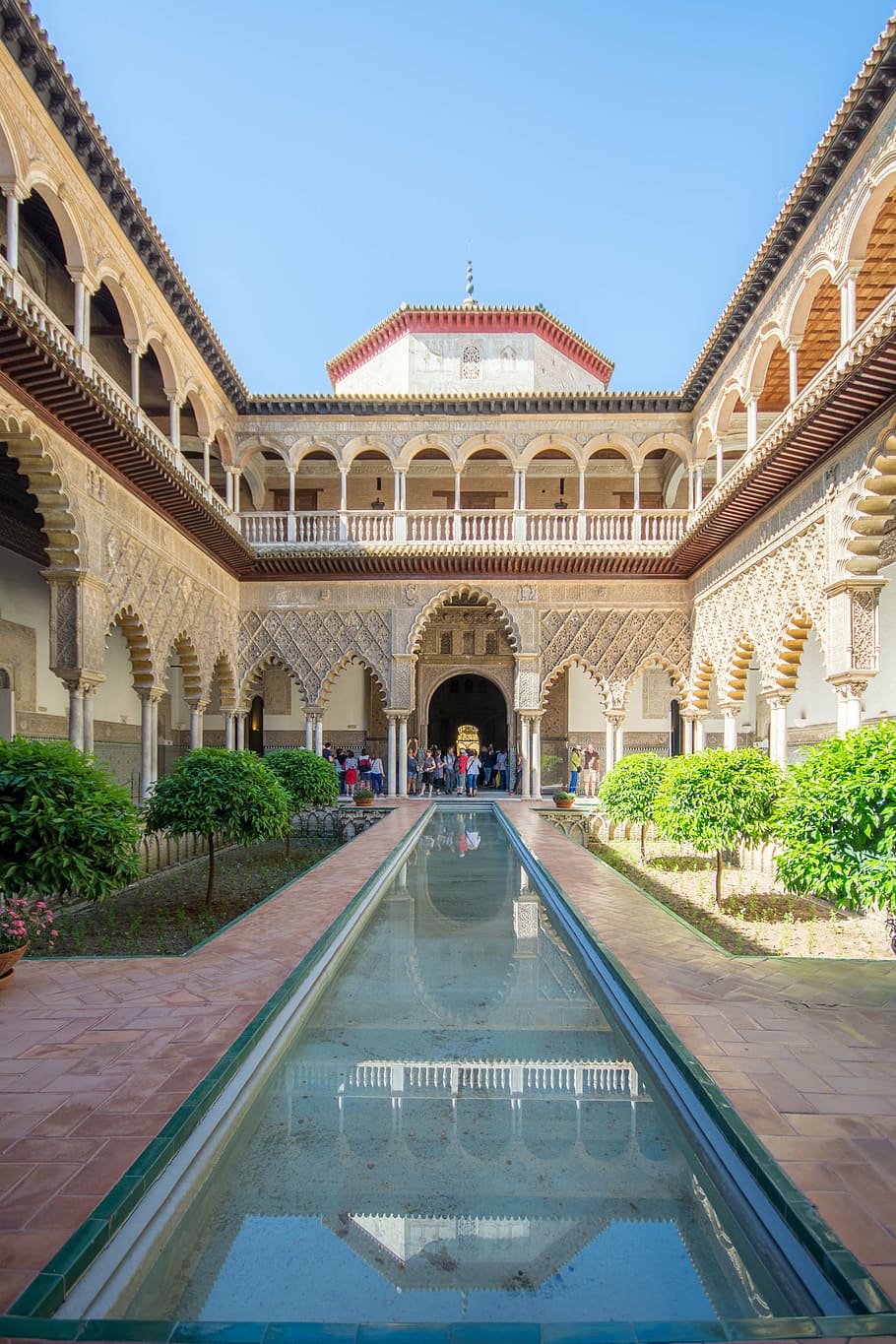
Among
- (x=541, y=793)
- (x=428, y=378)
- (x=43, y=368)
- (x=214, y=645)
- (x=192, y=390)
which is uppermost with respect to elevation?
(x=428, y=378)

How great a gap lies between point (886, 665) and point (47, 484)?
10.9 metres

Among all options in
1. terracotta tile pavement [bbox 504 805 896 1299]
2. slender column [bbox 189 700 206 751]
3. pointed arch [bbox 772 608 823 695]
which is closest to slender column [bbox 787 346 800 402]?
pointed arch [bbox 772 608 823 695]

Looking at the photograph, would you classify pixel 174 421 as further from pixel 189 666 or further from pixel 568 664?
pixel 568 664

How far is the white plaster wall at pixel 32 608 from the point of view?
1146cm

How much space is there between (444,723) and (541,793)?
16.4ft

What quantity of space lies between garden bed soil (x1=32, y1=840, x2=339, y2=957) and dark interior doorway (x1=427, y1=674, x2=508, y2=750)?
11.4 m

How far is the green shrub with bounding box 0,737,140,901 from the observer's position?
14.9 feet

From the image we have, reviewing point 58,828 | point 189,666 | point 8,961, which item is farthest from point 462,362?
point 8,961

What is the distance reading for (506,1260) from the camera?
1971mm

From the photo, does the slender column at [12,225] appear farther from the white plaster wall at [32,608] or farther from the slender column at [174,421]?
the white plaster wall at [32,608]

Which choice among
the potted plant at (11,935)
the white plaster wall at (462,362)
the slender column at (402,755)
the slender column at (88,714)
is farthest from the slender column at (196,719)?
the potted plant at (11,935)

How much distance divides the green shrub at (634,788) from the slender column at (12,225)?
797 cm

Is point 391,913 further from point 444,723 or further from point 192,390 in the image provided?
point 444,723

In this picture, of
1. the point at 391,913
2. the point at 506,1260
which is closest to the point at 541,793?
the point at 391,913
